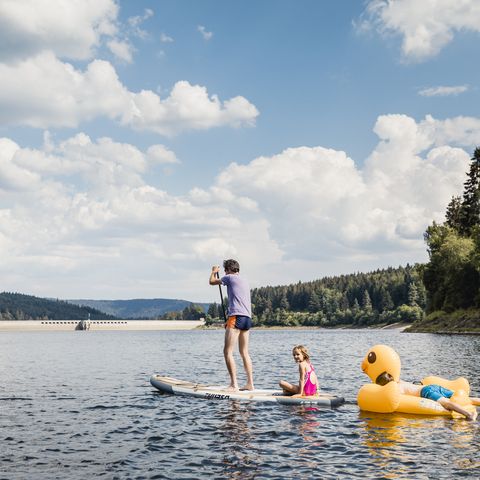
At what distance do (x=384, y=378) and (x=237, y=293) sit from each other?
5.10 meters

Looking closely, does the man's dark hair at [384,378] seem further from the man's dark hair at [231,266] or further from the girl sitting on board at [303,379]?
the man's dark hair at [231,266]

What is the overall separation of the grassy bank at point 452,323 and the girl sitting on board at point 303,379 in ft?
229

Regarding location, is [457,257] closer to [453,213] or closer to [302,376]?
Answer: [453,213]

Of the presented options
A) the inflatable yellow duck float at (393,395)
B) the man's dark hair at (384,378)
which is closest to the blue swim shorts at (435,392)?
the inflatable yellow duck float at (393,395)

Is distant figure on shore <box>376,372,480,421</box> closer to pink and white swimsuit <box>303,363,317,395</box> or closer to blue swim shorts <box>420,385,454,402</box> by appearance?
blue swim shorts <box>420,385,454,402</box>

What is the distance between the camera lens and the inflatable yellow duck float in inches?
627

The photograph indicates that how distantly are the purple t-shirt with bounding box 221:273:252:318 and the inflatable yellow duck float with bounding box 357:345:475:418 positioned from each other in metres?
4.14

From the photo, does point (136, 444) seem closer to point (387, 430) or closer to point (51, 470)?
point (51, 470)

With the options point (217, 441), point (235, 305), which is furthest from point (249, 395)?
point (217, 441)

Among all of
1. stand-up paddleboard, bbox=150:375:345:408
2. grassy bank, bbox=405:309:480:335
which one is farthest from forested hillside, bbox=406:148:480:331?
stand-up paddleboard, bbox=150:375:345:408

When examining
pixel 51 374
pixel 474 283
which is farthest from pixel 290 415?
pixel 474 283

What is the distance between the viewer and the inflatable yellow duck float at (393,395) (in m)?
15.9

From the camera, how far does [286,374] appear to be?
30656 mm

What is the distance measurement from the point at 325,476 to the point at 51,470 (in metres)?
5.20
